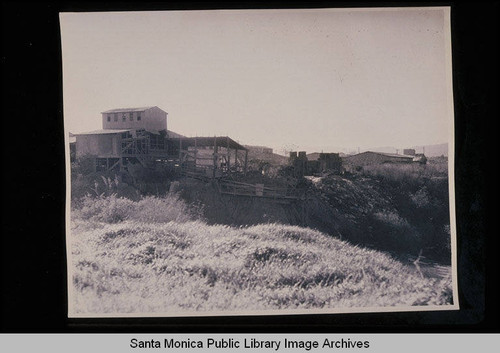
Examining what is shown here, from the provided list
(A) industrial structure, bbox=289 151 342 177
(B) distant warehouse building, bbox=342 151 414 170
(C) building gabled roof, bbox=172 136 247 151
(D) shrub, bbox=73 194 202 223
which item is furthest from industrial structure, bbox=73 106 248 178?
(B) distant warehouse building, bbox=342 151 414 170

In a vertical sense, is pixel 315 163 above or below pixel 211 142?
below

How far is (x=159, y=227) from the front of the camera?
15.4ft

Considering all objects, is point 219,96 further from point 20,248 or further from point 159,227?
point 20,248

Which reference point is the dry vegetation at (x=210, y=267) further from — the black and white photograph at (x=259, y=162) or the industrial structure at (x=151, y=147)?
the industrial structure at (x=151, y=147)

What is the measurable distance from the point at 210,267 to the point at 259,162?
1264 millimetres

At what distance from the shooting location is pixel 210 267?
4605 mm

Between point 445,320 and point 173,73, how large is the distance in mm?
4019

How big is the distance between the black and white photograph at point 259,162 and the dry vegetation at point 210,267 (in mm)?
15

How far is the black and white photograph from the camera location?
460cm

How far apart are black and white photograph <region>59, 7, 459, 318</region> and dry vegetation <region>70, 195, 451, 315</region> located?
0.02 m

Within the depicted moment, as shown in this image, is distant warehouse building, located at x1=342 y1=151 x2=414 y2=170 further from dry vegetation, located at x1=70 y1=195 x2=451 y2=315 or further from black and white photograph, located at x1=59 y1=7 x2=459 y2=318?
dry vegetation, located at x1=70 y1=195 x2=451 y2=315

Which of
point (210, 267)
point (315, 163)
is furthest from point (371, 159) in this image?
point (210, 267)

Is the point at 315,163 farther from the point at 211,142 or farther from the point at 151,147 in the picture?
the point at 151,147

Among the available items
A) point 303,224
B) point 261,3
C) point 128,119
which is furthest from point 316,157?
point 128,119
